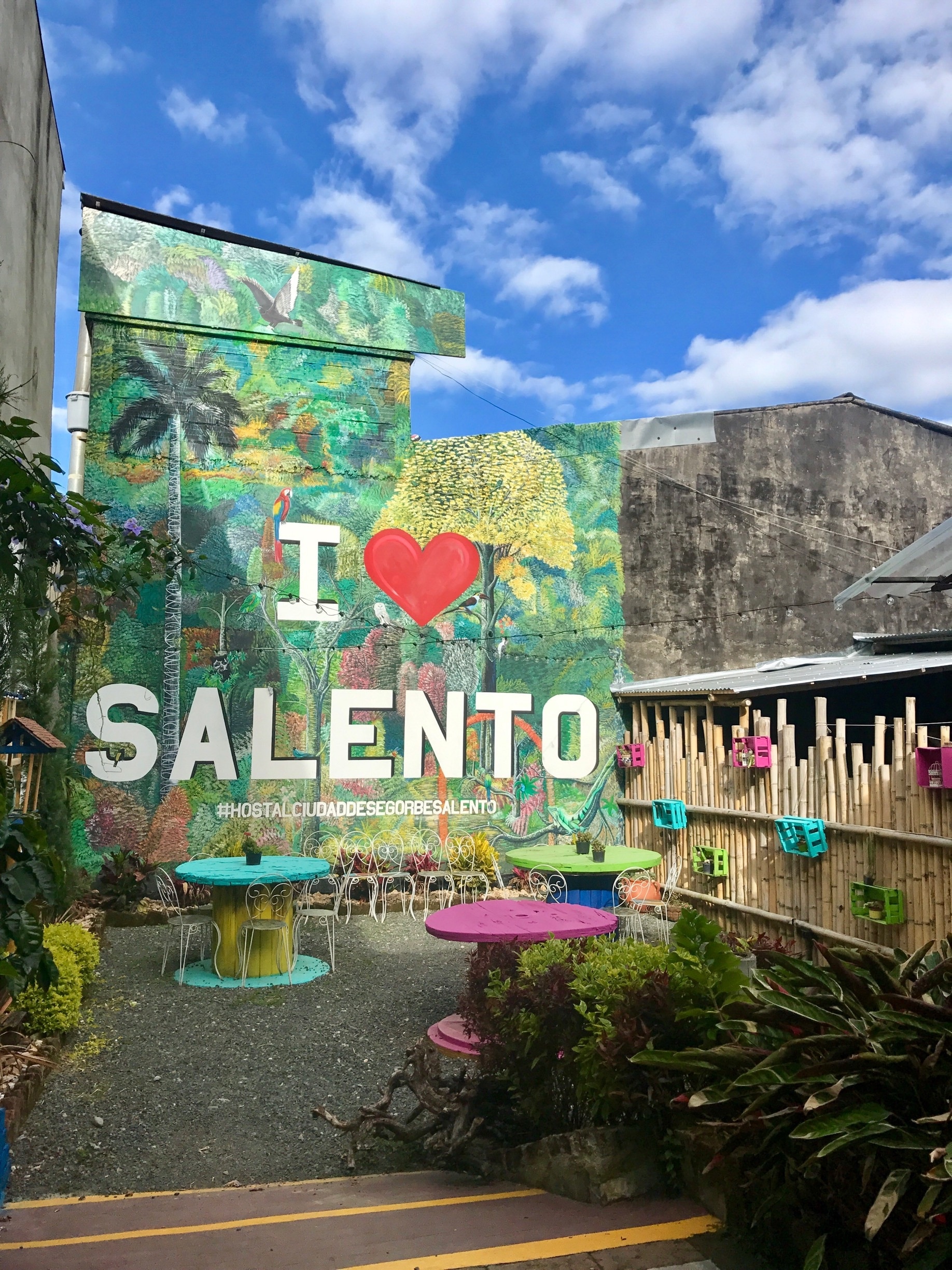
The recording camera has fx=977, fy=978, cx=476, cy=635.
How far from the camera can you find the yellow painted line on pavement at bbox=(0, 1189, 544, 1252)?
3.39 m

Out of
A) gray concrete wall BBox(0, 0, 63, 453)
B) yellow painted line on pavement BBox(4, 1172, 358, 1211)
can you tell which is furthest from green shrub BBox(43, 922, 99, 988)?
gray concrete wall BBox(0, 0, 63, 453)

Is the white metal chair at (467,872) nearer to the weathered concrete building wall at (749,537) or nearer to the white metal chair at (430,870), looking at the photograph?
the white metal chair at (430,870)

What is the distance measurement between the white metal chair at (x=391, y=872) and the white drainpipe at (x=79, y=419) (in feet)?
17.7

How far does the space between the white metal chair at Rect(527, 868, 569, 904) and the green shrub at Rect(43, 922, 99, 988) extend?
10.9ft

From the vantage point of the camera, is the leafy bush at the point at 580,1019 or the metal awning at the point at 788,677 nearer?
the leafy bush at the point at 580,1019

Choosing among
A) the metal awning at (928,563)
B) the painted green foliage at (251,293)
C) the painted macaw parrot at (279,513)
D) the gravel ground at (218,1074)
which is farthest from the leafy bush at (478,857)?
the metal awning at (928,563)

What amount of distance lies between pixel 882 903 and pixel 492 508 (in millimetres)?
6983

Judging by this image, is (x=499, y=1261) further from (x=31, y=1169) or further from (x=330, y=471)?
(x=330, y=471)

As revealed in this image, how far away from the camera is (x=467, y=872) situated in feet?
37.3

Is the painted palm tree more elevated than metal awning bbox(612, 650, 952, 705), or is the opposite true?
the painted palm tree

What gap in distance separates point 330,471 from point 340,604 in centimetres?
166

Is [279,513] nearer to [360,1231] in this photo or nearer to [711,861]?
[711,861]

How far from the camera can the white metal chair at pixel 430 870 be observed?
11.0 metres

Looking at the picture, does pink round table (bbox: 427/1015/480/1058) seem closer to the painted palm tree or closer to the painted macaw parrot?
the painted palm tree
